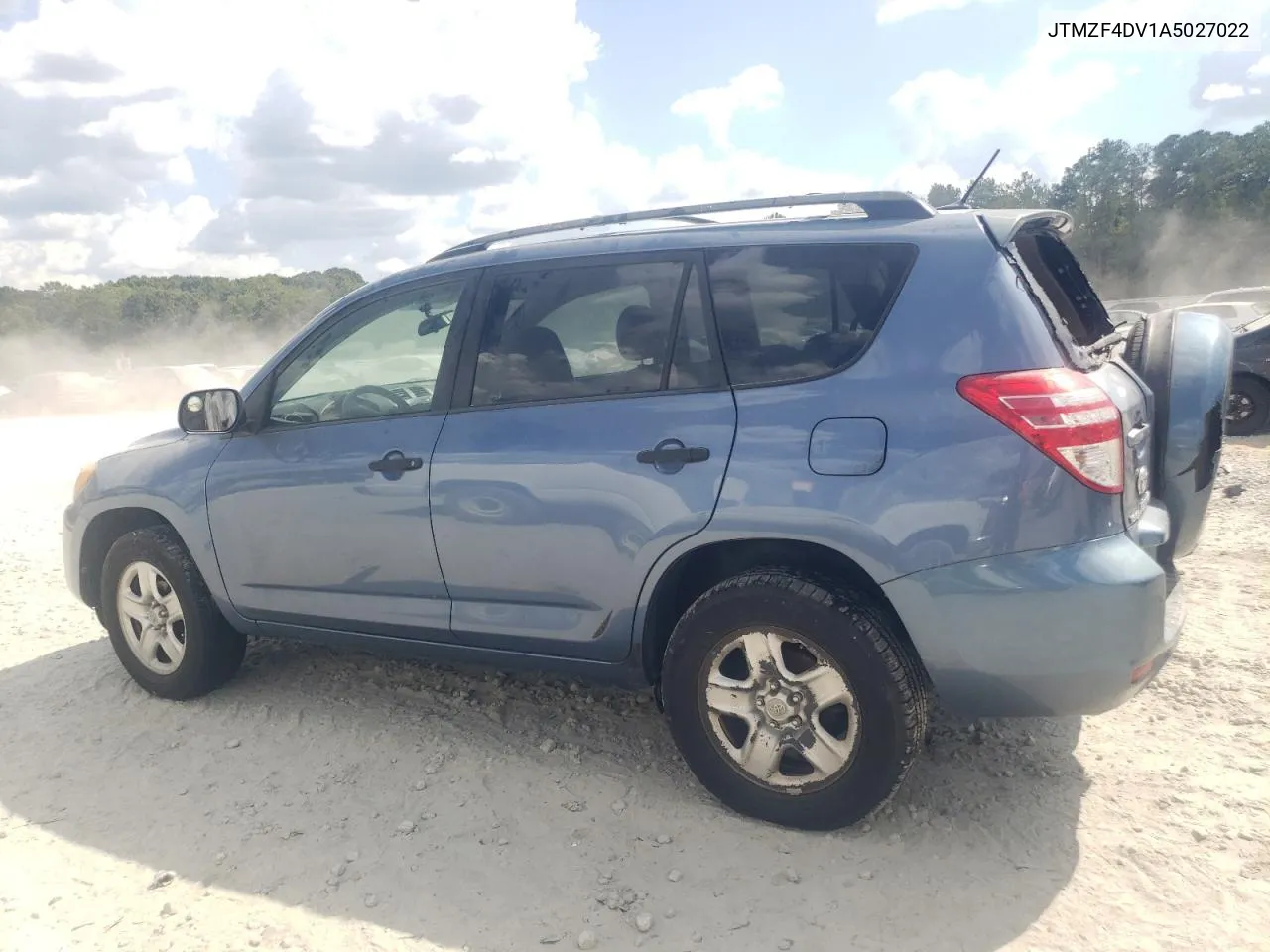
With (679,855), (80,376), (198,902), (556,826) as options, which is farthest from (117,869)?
(80,376)

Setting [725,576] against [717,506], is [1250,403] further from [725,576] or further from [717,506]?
[717,506]

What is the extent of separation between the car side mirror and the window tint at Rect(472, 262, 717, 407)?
3.70 feet

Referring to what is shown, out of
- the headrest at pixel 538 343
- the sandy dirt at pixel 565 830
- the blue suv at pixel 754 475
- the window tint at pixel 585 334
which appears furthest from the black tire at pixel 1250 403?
the headrest at pixel 538 343

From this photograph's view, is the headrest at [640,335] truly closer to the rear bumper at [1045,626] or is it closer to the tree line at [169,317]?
the rear bumper at [1045,626]

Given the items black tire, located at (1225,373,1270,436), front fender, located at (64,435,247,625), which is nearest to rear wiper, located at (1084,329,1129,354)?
front fender, located at (64,435,247,625)

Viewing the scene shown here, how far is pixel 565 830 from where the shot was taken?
3.14 meters

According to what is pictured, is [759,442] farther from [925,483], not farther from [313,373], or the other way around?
[313,373]

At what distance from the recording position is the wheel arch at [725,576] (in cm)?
289

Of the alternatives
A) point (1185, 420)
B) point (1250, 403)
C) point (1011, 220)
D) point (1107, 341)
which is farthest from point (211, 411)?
point (1250, 403)

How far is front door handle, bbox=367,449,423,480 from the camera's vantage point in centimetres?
345

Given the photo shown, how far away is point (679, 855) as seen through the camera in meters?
2.97

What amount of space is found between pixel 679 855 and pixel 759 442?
1.28 m

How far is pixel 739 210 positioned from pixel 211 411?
2.23 metres

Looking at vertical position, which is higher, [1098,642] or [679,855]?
[1098,642]
